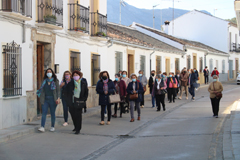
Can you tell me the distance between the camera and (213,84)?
13.0 m

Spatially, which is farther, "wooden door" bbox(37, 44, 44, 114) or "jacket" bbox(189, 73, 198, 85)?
"jacket" bbox(189, 73, 198, 85)

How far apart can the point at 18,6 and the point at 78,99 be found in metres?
3.49

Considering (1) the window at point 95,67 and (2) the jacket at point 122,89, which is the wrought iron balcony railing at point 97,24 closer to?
(1) the window at point 95,67

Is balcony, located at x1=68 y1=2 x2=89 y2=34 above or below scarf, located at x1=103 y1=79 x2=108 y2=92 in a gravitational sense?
above

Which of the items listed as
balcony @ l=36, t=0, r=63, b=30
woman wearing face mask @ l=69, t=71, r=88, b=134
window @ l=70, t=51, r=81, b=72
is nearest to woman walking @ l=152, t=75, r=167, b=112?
window @ l=70, t=51, r=81, b=72

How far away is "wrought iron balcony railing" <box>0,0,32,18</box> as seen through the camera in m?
10.7

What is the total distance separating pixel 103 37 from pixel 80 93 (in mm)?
7906

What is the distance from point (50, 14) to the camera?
13273 millimetres

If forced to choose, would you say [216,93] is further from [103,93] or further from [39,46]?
[39,46]

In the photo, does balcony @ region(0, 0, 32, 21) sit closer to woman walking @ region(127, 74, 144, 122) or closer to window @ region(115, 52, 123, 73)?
woman walking @ region(127, 74, 144, 122)

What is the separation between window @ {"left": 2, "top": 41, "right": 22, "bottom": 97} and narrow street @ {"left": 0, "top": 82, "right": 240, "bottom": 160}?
176 cm

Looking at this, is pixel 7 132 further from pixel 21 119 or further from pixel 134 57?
pixel 134 57

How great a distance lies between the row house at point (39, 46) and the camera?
35.3 ft

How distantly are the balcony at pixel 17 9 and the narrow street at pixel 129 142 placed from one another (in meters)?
3.54
